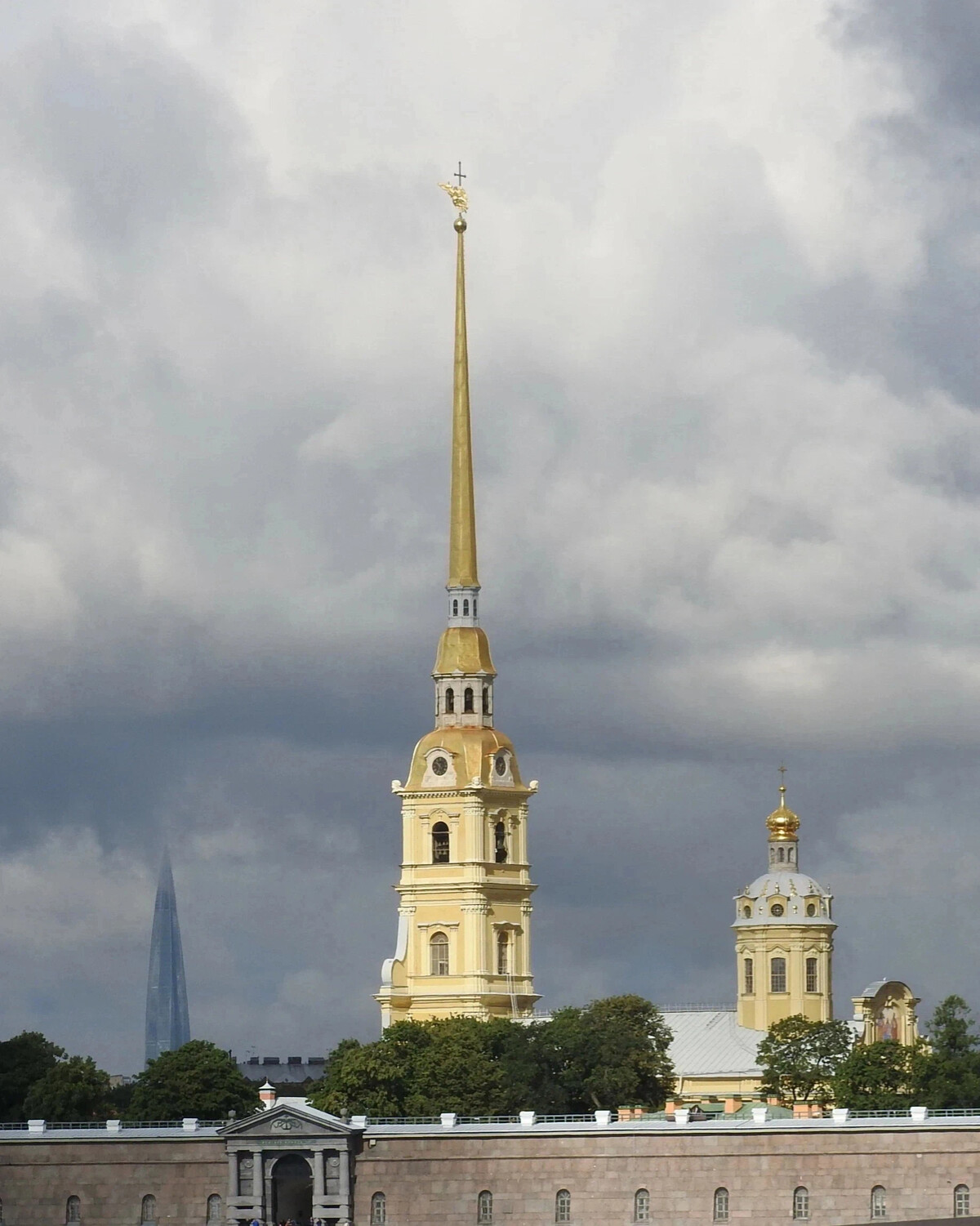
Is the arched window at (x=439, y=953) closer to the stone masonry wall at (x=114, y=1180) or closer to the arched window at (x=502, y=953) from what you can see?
the arched window at (x=502, y=953)

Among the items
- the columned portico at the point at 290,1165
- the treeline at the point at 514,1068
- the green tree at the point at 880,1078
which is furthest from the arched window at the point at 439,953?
the columned portico at the point at 290,1165

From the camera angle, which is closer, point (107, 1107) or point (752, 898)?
point (107, 1107)

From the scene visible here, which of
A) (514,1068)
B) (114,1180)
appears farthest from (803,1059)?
(114,1180)

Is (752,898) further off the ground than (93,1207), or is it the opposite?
(752,898)

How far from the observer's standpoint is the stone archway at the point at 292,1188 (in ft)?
405

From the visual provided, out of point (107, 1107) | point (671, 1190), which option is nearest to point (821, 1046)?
point (671, 1190)

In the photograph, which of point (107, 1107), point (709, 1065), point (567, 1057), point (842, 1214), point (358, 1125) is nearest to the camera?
point (842, 1214)

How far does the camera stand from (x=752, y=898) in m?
163

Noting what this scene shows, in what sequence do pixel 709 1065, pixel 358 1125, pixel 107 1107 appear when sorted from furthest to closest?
pixel 709 1065
pixel 107 1107
pixel 358 1125

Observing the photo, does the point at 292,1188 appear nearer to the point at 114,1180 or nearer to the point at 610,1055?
the point at 114,1180

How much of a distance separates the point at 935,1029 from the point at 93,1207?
100ft

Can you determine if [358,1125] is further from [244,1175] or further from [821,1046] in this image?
[821,1046]

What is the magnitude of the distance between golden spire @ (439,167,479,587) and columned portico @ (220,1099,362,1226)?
136ft

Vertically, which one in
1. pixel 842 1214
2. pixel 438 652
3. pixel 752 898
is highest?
pixel 438 652
